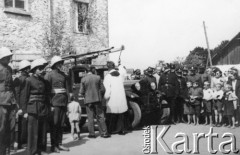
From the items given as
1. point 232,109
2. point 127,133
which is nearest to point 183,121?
point 232,109

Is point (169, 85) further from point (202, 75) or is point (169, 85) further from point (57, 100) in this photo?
point (57, 100)

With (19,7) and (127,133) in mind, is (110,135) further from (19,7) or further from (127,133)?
(19,7)

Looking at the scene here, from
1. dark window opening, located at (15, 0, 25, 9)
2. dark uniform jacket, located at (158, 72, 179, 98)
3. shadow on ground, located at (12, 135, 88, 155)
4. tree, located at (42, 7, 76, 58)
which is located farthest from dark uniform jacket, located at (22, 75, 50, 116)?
dark window opening, located at (15, 0, 25, 9)

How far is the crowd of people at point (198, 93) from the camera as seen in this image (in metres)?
12.2

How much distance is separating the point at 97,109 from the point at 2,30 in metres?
9.54

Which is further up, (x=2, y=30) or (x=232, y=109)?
(x=2, y=30)

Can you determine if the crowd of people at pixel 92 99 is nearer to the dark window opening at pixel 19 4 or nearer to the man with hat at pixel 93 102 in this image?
the man with hat at pixel 93 102

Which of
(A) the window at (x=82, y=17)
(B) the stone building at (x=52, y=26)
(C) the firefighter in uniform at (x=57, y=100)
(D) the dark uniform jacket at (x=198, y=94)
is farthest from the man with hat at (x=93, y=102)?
(A) the window at (x=82, y=17)

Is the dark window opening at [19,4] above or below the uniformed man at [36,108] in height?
above

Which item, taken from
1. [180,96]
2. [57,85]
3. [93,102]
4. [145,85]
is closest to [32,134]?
[57,85]

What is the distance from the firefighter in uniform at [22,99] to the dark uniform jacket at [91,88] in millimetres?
2081

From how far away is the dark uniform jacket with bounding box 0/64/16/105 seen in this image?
7.32m

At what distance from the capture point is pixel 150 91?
1222 centimetres

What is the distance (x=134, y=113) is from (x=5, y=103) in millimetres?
4845
